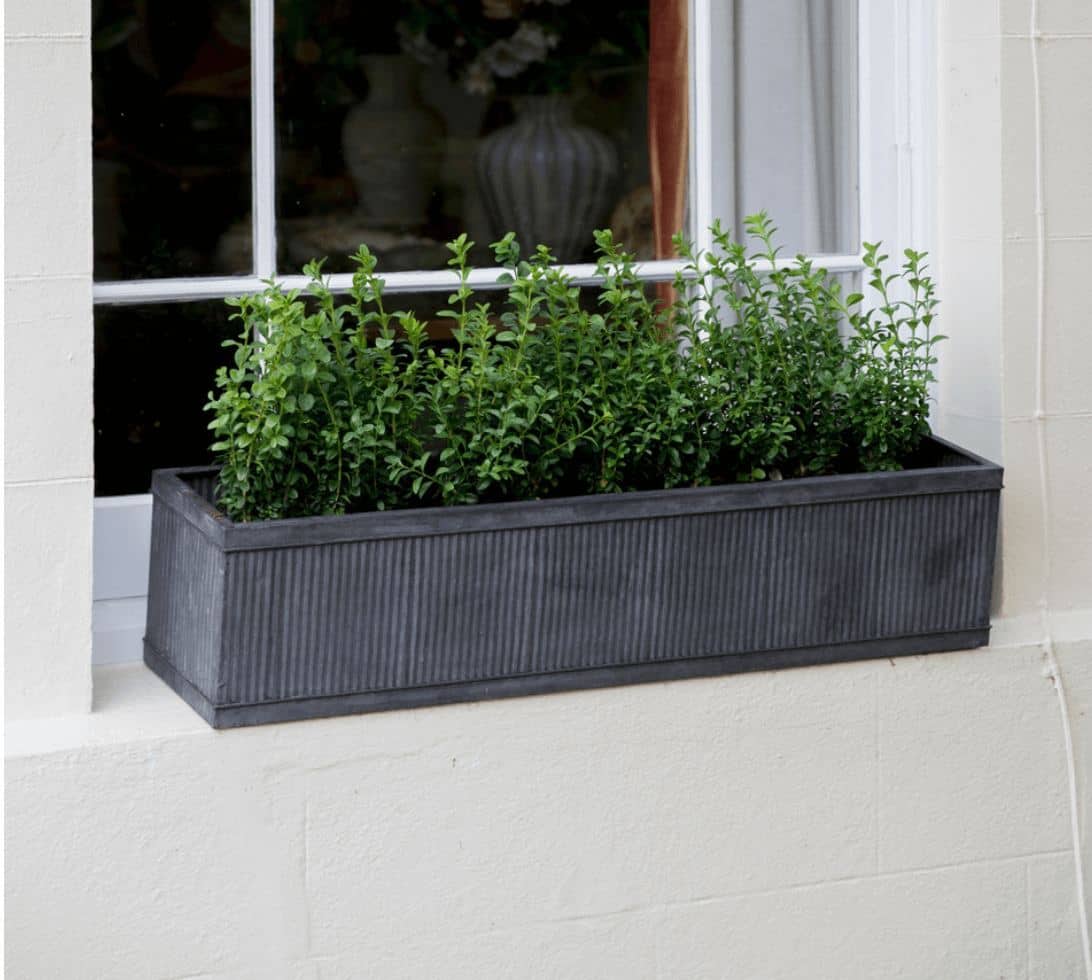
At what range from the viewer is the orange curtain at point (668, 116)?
7.85 ft

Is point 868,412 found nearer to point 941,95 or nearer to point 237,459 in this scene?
point 941,95

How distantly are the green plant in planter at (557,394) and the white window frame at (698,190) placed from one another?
8cm

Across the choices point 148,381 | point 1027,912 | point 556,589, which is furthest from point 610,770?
point 148,381

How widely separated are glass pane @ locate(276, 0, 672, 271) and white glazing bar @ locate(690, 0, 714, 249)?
0.06 feet

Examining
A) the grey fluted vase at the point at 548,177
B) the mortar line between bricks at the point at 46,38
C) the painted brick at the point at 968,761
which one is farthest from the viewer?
the grey fluted vase at the point at 548,177

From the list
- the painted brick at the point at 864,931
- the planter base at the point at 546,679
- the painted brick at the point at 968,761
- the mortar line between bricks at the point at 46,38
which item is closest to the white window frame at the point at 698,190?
the planter base at the point at 546,679

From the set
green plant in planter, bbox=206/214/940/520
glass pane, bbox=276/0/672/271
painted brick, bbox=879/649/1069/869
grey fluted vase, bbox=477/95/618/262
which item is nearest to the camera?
green plant in planter, bbox=206/214/940/520

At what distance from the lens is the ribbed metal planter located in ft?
6.27

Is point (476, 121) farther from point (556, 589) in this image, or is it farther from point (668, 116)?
point (556, 589)

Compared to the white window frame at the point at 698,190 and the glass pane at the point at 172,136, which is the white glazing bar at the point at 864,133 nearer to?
the white window frame at the point at 698,190

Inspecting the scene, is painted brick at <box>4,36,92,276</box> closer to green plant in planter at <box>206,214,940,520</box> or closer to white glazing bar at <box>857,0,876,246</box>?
green plant in planter at <box>206,214,940,520</box>

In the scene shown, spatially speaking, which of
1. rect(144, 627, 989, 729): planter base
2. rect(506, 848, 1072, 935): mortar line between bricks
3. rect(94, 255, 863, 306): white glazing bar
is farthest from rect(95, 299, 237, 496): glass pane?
A: rect(506, 848, 1072, 935): mortar line between bricks

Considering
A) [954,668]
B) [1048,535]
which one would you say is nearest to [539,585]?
[954,668]

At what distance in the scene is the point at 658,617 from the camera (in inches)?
80.8
